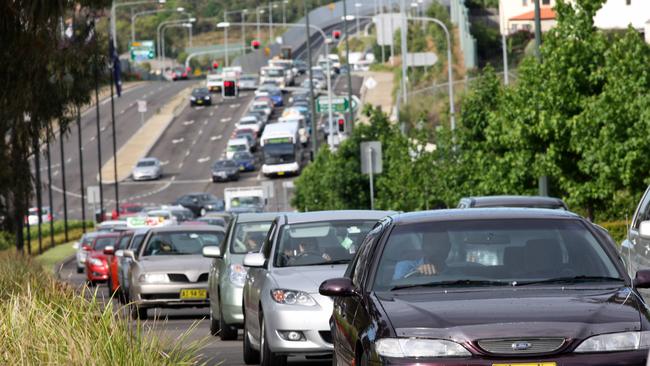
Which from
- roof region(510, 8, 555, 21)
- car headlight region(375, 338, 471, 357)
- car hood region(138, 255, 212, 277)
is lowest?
car hood region(138, 255, 212, 277)

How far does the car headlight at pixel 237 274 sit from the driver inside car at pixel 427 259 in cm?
907

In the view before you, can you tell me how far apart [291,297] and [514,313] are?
577 centimetres

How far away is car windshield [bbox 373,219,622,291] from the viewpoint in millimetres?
10070

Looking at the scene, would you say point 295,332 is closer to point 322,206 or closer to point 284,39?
point 322,206

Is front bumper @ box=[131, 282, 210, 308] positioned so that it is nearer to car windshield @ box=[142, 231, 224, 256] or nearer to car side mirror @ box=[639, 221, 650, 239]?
car windshield @ box=[142, 231, 224, 256]

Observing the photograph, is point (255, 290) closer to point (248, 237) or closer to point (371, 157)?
point (248, 237)

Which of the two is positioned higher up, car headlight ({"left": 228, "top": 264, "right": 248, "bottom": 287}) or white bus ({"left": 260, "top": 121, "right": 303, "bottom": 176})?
car headlight ({"left": 228, "top": 264, "right": 248, "bottom": 287})

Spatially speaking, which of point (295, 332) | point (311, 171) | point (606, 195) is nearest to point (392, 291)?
point (295, 332)

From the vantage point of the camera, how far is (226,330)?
19.8 m

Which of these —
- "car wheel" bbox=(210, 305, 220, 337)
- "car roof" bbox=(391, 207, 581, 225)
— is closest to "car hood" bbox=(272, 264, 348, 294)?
"car roof" bbox=(391, 207, 581, 225)

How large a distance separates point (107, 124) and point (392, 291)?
4443 inches

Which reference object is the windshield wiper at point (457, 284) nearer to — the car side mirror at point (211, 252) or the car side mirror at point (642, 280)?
the car side mirror at point (642, 280)

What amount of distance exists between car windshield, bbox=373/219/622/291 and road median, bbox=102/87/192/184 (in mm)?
90871

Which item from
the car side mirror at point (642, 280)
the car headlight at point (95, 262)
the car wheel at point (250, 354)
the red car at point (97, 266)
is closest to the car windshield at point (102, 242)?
the red car at point (97, 266)
